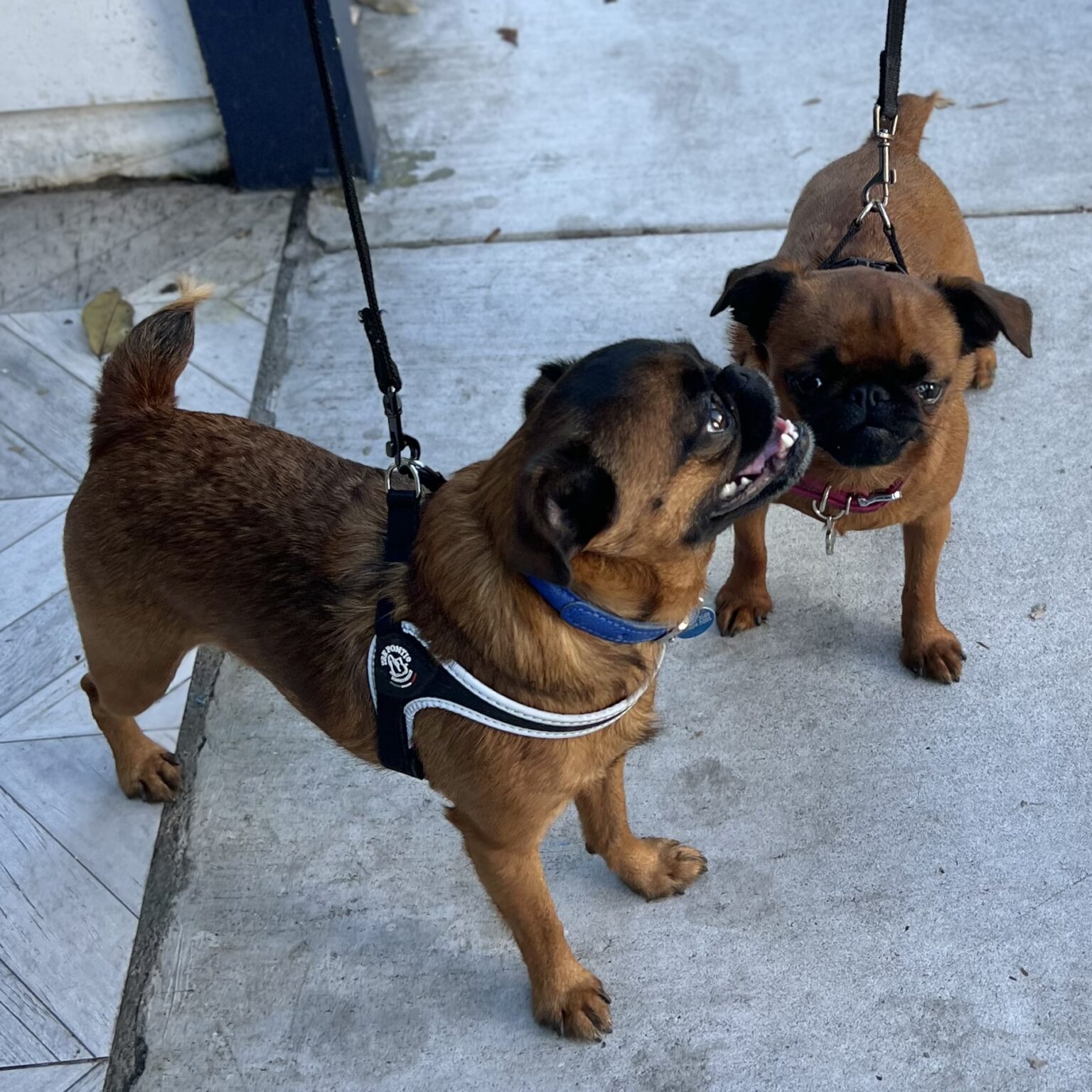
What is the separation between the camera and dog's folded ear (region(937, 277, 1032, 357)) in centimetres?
287

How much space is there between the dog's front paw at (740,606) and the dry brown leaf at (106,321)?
2.85 metres

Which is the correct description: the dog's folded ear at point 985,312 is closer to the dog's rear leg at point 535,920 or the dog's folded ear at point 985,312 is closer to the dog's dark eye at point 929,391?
the dog's dark eye at point 929,391

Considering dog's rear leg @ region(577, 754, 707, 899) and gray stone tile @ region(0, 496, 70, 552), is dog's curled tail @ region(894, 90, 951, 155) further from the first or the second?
gray stone tile @ region(0, 496, 70, 552)

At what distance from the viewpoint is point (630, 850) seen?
9.40ft

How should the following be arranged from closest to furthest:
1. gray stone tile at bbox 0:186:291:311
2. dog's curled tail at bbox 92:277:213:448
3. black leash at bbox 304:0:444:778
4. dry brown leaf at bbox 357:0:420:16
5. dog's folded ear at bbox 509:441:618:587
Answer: dog's folded ear at bbox 509:441:618:587
black leash at bbox 304:0:444:778
dog's curled tail at bbox 92:277:213:448
gray stone tile at bbox 0:186:291:311
dry brown leaf at bbox 357:0:420:16

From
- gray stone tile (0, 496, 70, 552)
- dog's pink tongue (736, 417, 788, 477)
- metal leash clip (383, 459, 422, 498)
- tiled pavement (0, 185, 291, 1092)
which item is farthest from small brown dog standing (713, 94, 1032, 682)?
gray stone tile (0, 496, 70, 552)

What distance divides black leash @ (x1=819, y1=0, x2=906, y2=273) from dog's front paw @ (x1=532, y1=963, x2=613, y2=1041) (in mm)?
2157

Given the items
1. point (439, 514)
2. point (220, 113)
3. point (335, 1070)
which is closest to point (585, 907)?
point (335, 1070)

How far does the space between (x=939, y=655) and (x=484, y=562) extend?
187 centimetres

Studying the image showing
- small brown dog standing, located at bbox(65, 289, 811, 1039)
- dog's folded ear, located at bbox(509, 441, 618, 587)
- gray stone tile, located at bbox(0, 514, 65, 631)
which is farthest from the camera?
gray stone tile, located at bbox(0, 514, 65, 631)

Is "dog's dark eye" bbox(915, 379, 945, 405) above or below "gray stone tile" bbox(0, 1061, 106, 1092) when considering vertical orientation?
above

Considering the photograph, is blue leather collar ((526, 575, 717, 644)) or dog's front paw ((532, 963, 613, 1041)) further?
dog's front paw ((532, 963, 613, 1041))

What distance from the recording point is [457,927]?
295 cm

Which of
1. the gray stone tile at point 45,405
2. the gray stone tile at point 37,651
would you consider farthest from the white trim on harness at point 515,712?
the gray stone tile at point 45,405
